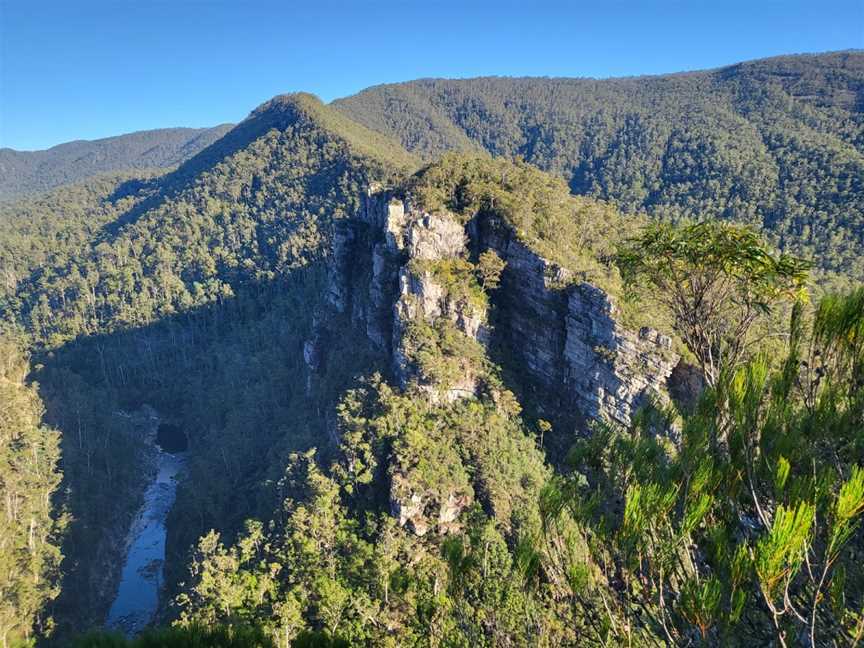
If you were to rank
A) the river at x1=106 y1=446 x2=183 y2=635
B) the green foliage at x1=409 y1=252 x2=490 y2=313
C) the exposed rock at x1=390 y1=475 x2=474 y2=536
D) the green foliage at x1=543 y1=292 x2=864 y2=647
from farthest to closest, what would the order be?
1. the river at x1=106 y1=446 x2=183 y2=635
2. the green foliage at x1=409 y1=252 x2=490 y2=313
3. the exposed rock at x1=390 y1=475 x2=474 y2=536
4. the green foliage at x1=543 y1=292 x2=864 y2=647

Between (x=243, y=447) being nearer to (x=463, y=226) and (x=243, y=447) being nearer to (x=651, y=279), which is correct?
(x=463, y=226)

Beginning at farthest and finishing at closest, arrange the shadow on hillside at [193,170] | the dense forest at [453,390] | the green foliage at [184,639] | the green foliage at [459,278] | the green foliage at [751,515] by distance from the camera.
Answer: the shadow on hillside at [193,170], the green foliage at [459,278], the green foliage at [184,639], the dense forest at [453,390], the green foliage at [751,515]

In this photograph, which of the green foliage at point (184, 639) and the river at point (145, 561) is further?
the river at point (145, 561)

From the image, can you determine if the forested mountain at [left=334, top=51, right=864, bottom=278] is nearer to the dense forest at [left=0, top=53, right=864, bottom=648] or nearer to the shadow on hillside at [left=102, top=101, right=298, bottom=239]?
the dense forest at [left=0, top=53, right=864, bottom=648]

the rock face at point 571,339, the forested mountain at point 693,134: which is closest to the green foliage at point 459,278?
the rock face at point 571,339

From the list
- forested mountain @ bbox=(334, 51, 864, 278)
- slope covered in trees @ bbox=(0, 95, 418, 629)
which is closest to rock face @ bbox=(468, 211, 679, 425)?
slope covered in trees @ bbox=(0, 95, 418, 629)

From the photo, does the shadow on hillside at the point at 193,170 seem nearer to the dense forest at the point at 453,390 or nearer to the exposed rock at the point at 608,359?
the dense forest at the point at 453,390

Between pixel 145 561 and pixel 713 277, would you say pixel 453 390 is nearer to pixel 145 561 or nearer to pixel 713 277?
pixel 713 277
